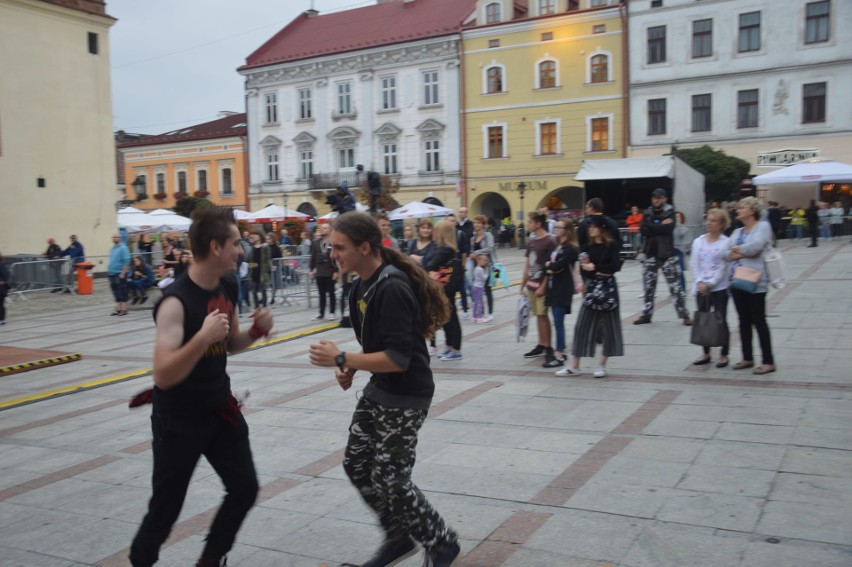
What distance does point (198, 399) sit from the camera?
3.46 meters

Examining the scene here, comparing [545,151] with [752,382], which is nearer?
[752,382]

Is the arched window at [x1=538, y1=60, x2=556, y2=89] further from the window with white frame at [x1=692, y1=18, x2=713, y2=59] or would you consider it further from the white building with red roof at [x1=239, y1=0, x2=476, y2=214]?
the window with white frame at [x1=692, y1=18, x2=713, y2=59]

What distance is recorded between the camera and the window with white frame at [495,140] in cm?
4153

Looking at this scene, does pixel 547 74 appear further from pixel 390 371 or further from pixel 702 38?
pixel 390 371

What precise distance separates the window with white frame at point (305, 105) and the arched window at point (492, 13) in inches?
475

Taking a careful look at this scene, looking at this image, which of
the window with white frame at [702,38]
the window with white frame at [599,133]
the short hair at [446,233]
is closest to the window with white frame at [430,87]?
the window with white frame at [599,133]

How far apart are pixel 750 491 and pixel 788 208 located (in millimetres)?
33743

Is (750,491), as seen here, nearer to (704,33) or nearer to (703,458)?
(703,458)

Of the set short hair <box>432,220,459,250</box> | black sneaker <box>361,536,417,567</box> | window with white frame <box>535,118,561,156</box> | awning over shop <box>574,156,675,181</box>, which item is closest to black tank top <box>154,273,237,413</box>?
black sneaker <box>361,536,417,567</box>

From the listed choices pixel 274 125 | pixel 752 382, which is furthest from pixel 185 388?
pixel 274 125

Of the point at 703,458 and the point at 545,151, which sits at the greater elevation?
the point at 545,151

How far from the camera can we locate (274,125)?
4831 cm

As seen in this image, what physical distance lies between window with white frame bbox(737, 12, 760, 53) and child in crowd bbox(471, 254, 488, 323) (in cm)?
2815

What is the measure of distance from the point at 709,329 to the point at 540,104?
33748mm
